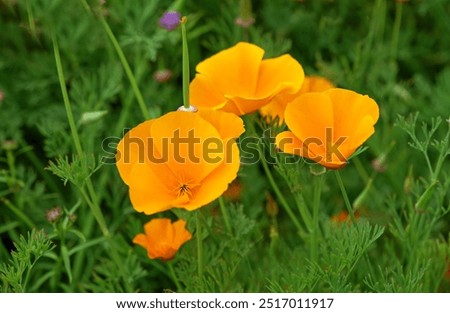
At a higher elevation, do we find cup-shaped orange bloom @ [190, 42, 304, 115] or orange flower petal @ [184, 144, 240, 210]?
cup-shaped orange bloom @ [190, 42, 304, 115]

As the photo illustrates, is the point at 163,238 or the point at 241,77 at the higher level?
the point at 241,77

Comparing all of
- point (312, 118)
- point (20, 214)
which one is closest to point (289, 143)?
point (312, 118)

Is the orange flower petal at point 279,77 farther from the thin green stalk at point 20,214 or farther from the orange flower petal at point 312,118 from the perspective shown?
the thin green stalk at point 20,214

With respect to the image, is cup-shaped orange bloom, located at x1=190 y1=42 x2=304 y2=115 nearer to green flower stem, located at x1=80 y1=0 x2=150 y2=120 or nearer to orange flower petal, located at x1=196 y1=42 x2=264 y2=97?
orange flower petal, located at x1=196 y1=42 x2=264 y2=97

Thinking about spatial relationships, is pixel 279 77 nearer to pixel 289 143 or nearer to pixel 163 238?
pixel 289 143

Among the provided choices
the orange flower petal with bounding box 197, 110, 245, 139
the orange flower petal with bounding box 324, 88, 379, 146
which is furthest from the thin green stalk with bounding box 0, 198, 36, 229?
the orange flower petal with bounding box 324, 88, 379, 146

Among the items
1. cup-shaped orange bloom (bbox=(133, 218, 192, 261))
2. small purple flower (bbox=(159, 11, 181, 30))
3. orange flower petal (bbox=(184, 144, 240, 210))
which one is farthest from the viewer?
small purple flower (bbox=(159, 11, 181, 30))
